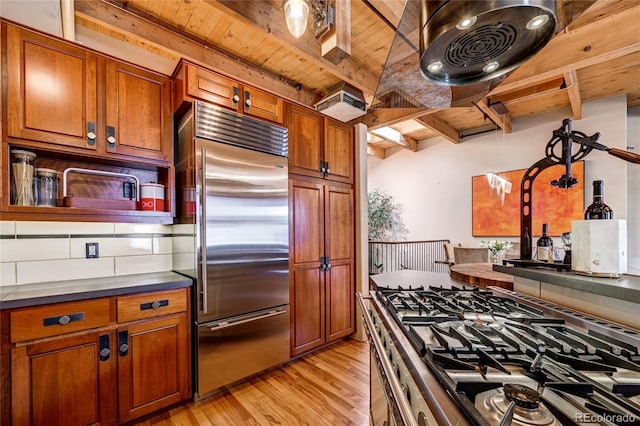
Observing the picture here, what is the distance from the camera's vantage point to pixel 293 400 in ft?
6.47

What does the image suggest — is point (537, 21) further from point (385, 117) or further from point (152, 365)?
point (385, 117)

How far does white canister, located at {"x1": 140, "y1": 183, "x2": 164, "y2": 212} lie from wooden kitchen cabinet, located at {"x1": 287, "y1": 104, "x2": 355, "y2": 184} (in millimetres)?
1077

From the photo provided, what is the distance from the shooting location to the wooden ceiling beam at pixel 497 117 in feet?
11.8

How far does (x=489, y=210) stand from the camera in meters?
5.00

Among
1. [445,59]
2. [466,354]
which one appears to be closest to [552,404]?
[466,354]

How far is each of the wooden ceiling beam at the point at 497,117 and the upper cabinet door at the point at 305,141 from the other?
2245mm

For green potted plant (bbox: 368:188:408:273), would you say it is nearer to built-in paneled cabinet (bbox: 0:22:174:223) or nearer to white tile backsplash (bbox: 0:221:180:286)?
white tile backsplash (bbox: 0:221:180:286)

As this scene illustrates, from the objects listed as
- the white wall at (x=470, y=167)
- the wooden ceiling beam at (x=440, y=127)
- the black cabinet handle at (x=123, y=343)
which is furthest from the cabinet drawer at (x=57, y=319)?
the white wall at (x=470, y=167)

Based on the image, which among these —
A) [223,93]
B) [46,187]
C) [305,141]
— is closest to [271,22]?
[223,93]

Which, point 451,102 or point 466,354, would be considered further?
point 451,102

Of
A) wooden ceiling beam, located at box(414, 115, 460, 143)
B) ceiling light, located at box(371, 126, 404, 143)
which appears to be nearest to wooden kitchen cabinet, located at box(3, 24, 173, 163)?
wooden ceiling beam, located at box(414, 115, 460, 143)

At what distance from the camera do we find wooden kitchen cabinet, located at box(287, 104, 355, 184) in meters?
2.58

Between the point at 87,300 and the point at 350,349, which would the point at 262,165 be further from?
the point at 350,349

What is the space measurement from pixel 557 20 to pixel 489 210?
4.92 m
